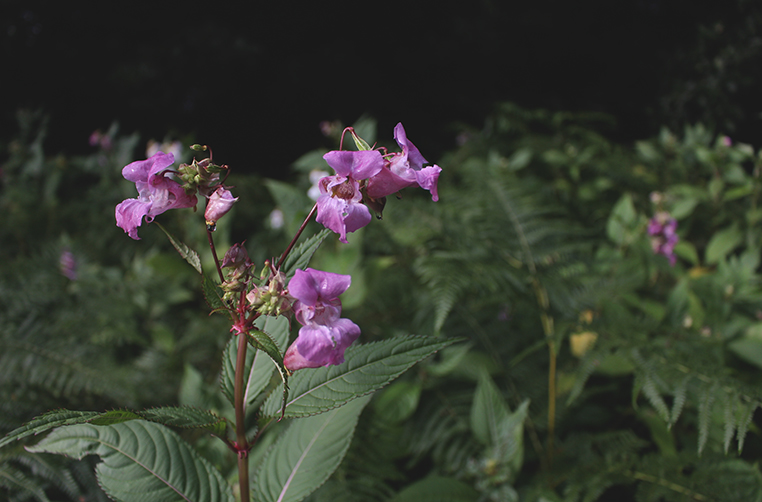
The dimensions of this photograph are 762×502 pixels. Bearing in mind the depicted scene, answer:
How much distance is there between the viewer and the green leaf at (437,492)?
1.10 m

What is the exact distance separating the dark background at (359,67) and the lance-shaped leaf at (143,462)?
3457 millimetres

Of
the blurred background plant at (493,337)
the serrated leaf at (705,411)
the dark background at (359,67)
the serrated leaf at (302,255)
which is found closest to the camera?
the serrated leaf at (302,255)

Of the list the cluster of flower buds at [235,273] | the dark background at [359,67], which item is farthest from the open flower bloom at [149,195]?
the dark background at [359,67]

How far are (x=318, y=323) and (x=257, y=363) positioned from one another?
9.6 inches

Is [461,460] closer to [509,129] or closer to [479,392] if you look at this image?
[479,392]

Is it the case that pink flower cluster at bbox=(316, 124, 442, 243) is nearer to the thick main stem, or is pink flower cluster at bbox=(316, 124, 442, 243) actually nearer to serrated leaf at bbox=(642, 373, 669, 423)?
the thick main stem

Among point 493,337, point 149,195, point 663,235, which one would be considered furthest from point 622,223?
point 149,195

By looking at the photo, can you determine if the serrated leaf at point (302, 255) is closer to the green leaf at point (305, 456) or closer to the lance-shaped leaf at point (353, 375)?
the lance-shaped leaf at point (353, 375)

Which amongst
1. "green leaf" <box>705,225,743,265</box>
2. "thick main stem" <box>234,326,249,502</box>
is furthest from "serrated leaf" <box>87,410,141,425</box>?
"green leaf" <box>705,225,743,265</box>

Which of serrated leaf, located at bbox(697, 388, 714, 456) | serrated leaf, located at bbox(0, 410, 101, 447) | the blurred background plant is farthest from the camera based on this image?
the blurred background plant

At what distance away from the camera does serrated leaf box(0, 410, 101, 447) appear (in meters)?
0.44

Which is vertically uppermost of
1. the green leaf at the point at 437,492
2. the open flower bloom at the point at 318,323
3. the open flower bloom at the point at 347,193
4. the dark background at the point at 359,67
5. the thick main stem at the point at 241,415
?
the dark background at the point at 359,67

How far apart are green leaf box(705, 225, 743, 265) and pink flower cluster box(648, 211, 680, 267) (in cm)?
29

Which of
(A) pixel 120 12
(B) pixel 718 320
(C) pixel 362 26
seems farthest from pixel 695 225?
(A) pixel 120 12
